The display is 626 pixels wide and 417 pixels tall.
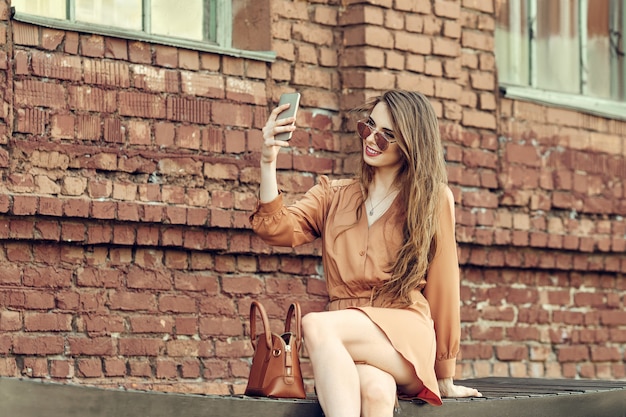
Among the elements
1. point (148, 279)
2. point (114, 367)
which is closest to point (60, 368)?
point (114, 367)

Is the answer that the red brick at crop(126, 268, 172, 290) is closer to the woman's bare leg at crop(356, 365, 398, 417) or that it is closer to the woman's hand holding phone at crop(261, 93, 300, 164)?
the woman's hand holding phone at crop(261, 93, 300, 164)

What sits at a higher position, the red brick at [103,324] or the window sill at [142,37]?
the window sill at [142,37]

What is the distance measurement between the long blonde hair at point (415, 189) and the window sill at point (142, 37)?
163 cm

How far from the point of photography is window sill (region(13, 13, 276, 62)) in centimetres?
655

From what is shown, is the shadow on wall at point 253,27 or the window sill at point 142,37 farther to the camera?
the shadow on wall at point 253,27

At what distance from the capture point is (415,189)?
221 inches

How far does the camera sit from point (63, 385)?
15.6 feet

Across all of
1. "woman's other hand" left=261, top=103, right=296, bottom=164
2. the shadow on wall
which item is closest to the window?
the shadow on wall

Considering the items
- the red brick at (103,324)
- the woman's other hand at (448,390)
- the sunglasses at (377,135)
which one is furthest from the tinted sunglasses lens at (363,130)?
the red brick at (103,324)

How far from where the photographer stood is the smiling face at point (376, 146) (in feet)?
18.4

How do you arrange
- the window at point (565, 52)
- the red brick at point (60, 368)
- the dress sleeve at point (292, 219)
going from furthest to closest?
the window at point (565, 52)
the red brick at point (60, 368)
the dress sleeve at point (292, 219)

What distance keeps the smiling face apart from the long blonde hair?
0.02 m

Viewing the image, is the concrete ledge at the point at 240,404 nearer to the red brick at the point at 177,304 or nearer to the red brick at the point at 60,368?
the red brick at the point at 177,304

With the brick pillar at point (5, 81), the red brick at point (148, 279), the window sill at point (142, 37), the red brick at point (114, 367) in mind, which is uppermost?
the window sill at point (142, 37)
